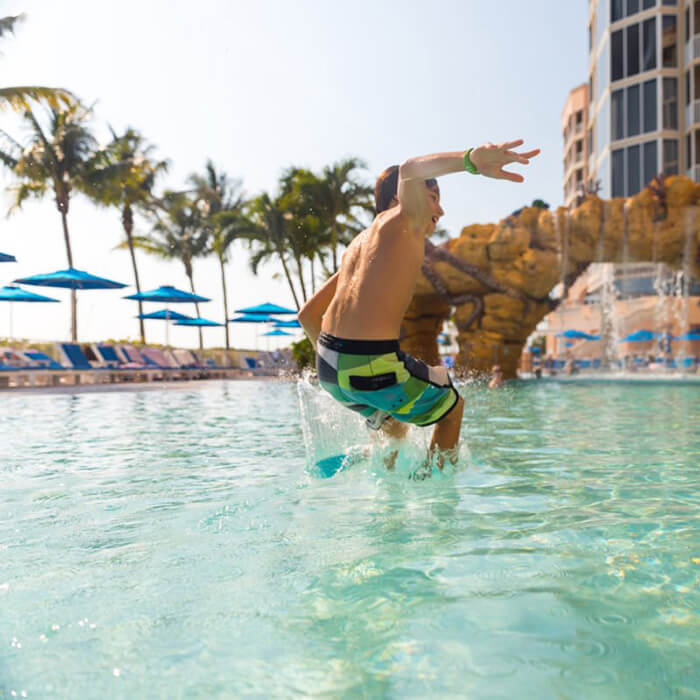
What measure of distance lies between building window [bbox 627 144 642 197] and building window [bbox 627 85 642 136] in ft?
2.81

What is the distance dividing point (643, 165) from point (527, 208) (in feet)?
55.5

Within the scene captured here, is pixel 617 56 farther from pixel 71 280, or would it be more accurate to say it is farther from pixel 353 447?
pixel 353 447

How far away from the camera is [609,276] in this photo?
4228 cm

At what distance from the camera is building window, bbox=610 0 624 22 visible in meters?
35.1

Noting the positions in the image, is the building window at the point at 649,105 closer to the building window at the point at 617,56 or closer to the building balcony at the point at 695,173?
the building window at the point at 617,56

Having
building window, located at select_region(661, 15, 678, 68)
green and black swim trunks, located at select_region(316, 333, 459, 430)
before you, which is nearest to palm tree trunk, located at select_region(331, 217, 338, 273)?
building window, located at select_region(661, 15, 678, 68)

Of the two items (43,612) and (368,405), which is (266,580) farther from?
(368,405)

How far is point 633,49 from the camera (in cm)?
3503

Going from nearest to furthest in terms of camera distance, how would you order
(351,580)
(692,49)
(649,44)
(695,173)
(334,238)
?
(351,580) < (334,238) < (692,49) < (695,173) < (649,44)

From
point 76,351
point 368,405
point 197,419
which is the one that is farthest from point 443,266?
point 368,405

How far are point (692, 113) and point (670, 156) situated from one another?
2.16 meters

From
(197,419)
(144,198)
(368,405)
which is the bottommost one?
(197,419)

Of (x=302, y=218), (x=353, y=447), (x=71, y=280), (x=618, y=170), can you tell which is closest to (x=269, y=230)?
(x=302, y=218)

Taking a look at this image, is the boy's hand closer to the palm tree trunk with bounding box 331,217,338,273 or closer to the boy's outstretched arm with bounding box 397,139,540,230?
the boy's outstretched arm with bounding box 397,139,540,230
